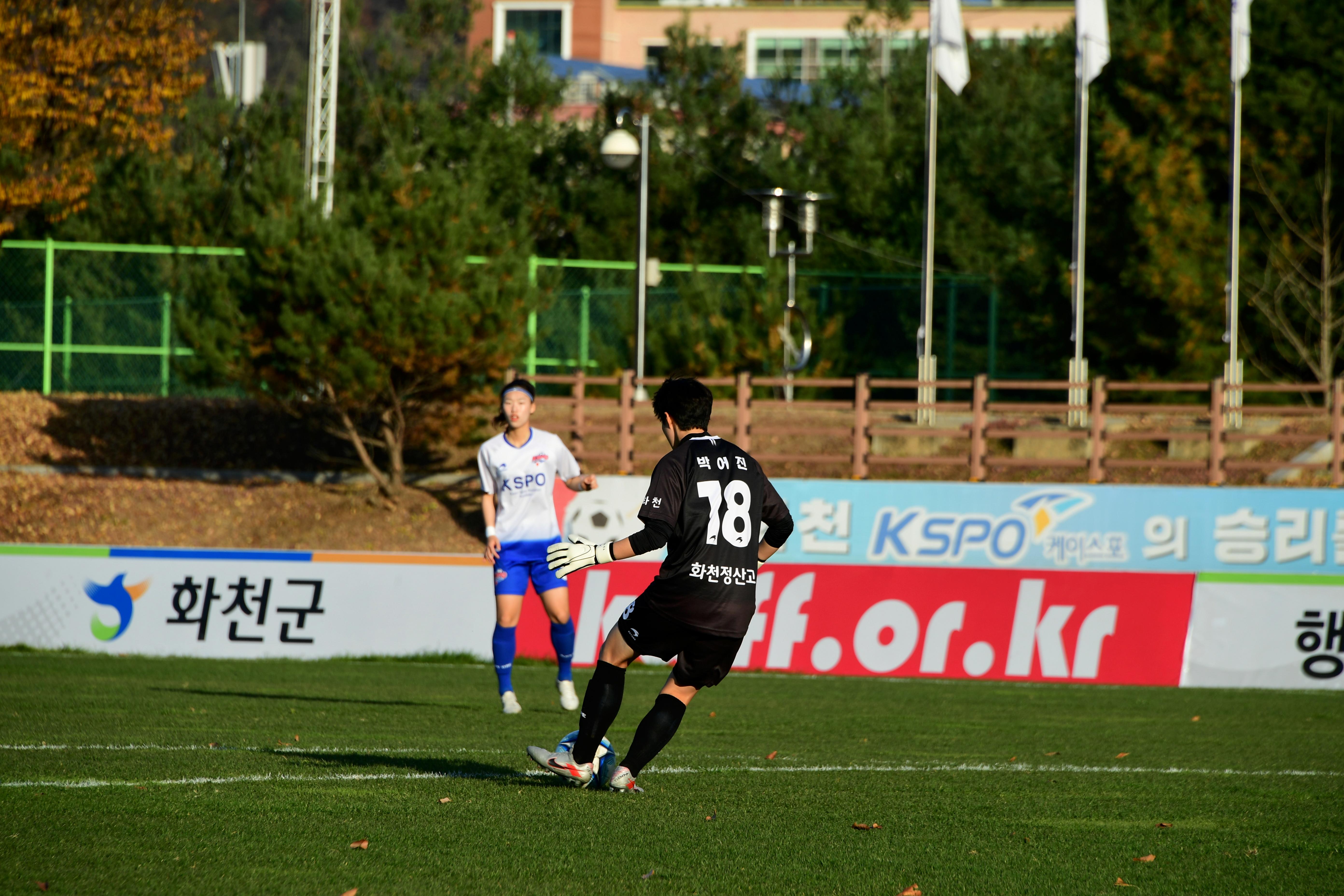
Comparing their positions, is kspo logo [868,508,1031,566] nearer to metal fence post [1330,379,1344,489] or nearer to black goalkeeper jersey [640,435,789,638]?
metal fence post [1330,379,1344,489]

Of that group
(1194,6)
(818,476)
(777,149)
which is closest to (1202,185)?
(1194,6)

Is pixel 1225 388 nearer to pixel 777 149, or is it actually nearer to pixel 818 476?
pixel 818 476

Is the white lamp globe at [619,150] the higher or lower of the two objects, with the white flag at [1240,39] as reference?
lower

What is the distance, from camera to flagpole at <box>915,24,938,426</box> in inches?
933

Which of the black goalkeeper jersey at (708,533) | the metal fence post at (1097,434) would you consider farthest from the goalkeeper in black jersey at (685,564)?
the metal fence post at (1097,434)

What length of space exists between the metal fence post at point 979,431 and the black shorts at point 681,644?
53.2 ft

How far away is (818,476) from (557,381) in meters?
4.46

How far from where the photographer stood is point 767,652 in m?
14.0

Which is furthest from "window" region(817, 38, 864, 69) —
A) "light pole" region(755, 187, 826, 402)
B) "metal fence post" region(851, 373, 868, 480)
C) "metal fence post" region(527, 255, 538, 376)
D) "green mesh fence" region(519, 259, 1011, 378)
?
"metal fence post" region(851, 373, 868, 480)

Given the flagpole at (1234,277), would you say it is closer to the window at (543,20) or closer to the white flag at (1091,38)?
the white flag at (1091,38)

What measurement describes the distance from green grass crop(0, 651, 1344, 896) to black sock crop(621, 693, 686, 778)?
21 cm

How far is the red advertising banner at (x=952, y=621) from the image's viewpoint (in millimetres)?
13508

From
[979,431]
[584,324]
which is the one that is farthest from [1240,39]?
[584,324]

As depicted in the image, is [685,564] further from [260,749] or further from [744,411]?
[744,411]
